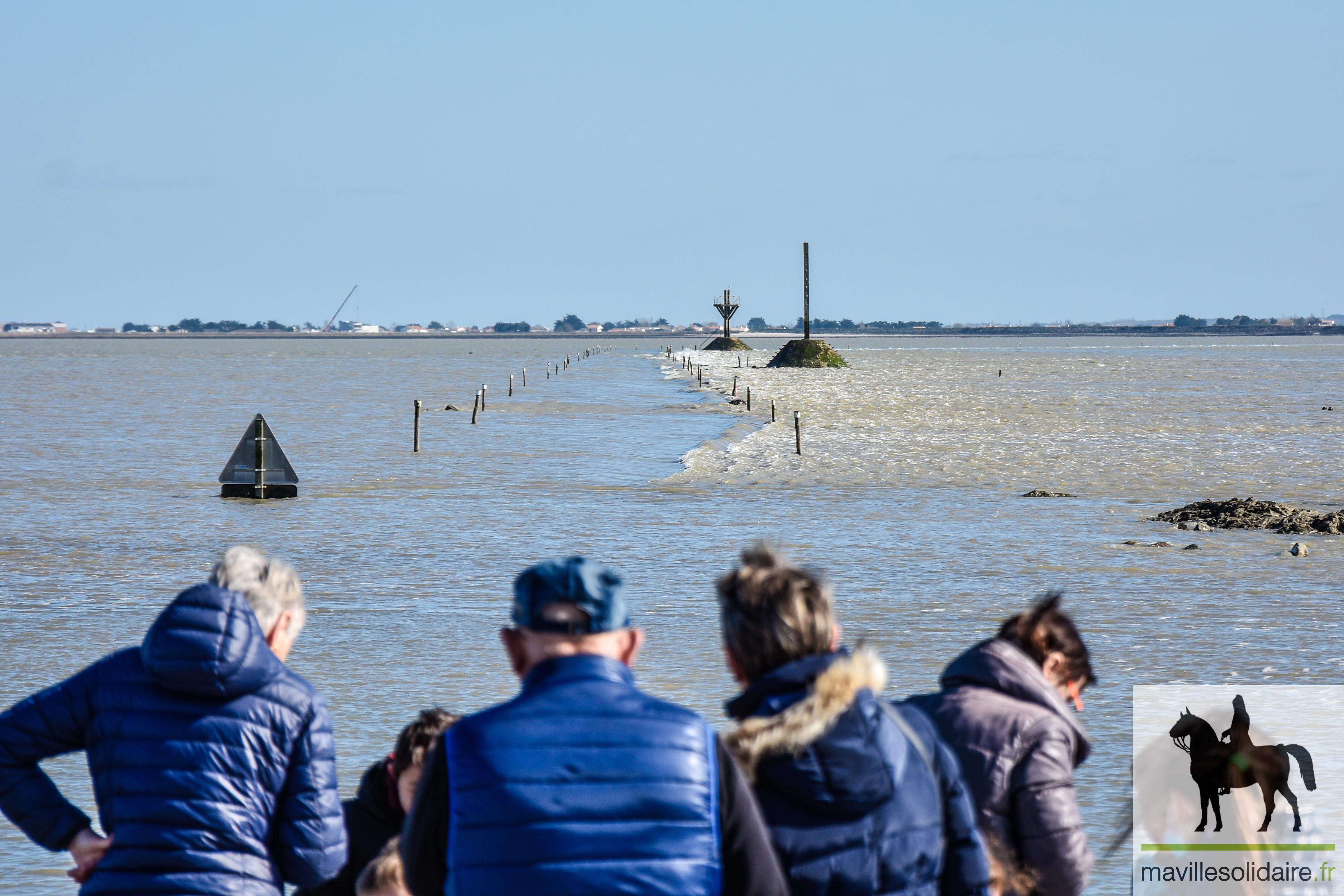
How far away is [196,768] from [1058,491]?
21.8 metres

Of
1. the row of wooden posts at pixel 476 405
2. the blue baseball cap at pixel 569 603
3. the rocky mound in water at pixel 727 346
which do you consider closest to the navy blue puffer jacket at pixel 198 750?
the blue baseball cap at pixel 569 603

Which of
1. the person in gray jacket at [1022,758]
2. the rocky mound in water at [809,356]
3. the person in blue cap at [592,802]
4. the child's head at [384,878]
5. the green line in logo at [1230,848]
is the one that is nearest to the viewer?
the person in blue cap at [592,802]

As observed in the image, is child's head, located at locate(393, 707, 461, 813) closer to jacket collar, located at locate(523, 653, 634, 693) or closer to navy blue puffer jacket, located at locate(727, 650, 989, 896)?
jacket collar, located at locate(523, 653, 634, 693)

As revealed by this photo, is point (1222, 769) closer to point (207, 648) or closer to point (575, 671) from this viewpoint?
point (575, 671)

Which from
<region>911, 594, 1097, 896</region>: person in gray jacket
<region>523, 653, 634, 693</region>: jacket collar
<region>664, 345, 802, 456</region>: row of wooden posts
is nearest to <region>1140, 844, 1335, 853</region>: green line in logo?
<region>911, 594, 1097, 896</region>: person in gray jacket

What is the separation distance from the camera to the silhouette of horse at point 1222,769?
476 cm

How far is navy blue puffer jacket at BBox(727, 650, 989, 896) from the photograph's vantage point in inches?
Result: 116

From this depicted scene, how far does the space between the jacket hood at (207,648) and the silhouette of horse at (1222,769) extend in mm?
2928

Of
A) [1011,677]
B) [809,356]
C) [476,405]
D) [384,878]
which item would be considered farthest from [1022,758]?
[809,356]

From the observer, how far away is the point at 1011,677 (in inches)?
149

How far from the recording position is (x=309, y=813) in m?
3.68

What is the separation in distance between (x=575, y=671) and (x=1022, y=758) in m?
1.34

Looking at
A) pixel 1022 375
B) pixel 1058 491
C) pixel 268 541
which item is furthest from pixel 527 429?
pixel 1022 375

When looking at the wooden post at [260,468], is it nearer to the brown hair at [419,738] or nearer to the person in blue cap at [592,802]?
the brown hair at [419,738]
